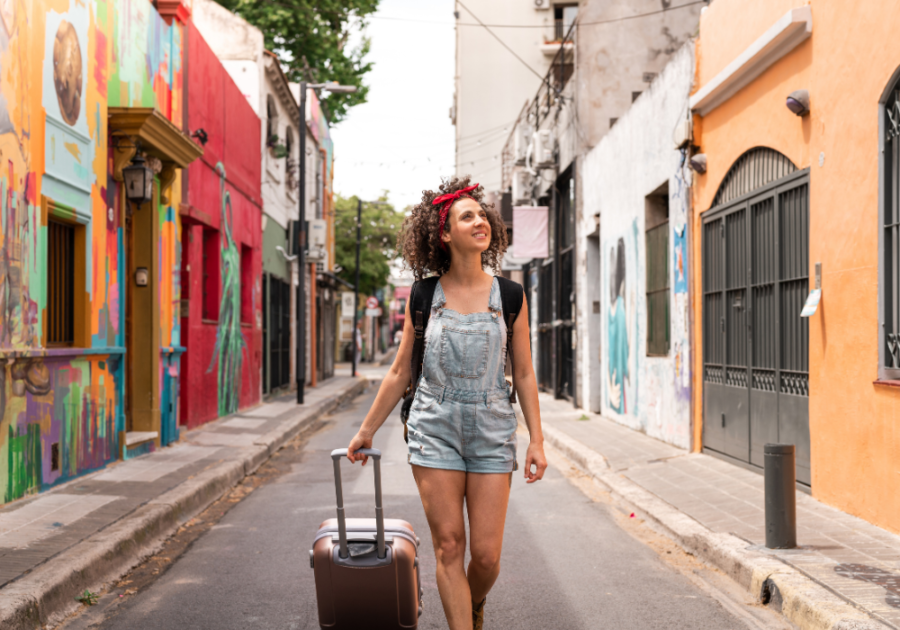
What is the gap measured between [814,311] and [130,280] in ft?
23.7

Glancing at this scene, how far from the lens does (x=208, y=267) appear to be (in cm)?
1452

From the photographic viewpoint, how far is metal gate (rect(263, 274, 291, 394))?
19.5m

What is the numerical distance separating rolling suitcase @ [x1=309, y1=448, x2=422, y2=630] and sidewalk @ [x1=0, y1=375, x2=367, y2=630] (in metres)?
1.56

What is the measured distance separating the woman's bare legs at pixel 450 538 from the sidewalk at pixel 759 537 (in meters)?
1.80

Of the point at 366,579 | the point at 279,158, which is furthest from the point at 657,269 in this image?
the point at 279,158

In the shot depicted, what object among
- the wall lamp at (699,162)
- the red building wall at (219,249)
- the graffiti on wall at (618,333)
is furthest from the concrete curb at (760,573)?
the red building wall at (219,249)

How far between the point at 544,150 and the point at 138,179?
10950 mm

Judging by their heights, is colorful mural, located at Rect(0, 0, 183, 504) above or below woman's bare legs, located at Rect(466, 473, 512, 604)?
above

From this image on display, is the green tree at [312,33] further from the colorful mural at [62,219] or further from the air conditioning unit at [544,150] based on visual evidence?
the colorful mural at [62,219]

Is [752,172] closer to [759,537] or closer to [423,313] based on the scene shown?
[759,537]

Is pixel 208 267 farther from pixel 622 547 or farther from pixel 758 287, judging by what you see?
pixel 622 547

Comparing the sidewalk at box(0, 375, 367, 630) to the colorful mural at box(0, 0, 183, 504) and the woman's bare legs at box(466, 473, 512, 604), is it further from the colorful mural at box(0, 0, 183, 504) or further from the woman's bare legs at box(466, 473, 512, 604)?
the woman's bare legs at box(466, 473, 512, 604)

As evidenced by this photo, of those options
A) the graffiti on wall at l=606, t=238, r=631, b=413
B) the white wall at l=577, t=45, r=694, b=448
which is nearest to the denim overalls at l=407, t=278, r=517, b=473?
the white wall at l=577, t=45, r=694, b=448

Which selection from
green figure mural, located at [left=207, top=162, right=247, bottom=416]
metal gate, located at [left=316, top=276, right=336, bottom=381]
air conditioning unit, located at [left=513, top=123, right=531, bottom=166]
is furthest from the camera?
metal gate, located at [left=316, top=276, right=336, bottom=381]
